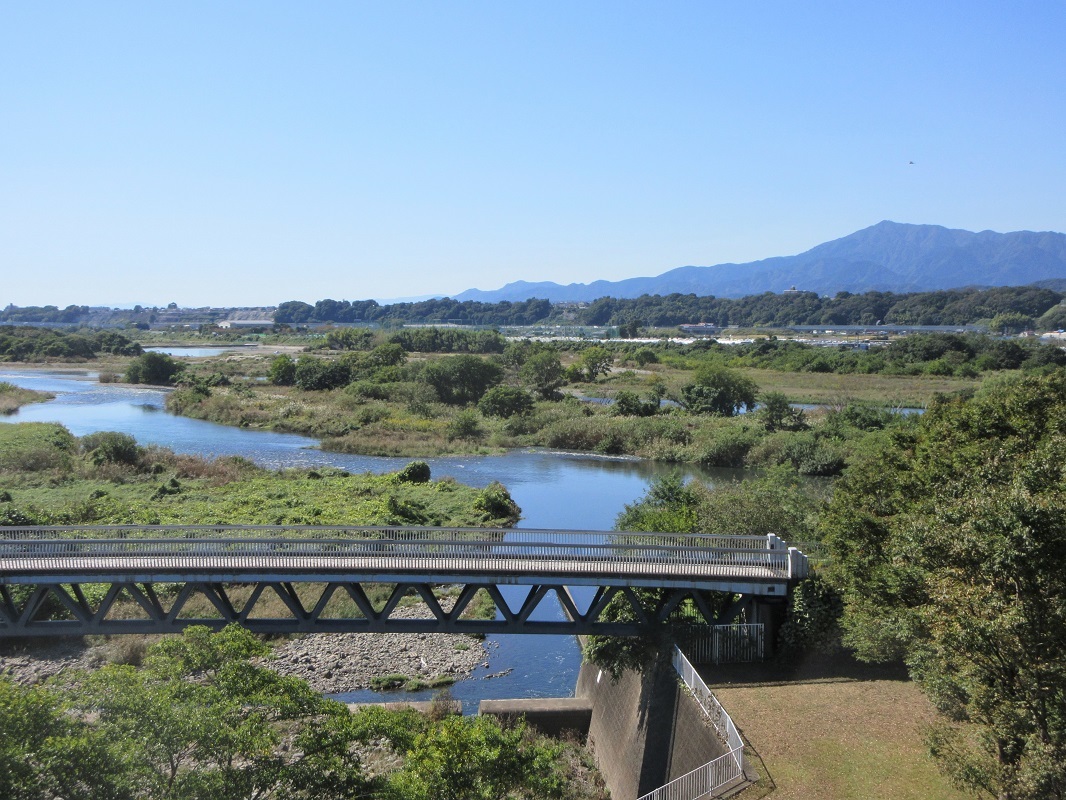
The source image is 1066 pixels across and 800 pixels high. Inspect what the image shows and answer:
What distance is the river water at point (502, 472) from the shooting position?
28.5 metres

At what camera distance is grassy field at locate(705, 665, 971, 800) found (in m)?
16.3

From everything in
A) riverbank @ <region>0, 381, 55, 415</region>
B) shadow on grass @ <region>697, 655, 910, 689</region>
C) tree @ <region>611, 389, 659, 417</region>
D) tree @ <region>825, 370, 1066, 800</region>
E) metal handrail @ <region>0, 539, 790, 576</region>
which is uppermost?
tree @ <region>825, 370, 1066, 800</region>

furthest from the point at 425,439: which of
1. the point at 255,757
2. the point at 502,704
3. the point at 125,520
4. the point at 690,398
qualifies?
the point at 255,757

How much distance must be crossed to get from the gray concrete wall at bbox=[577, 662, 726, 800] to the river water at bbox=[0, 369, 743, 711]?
13.6 feet

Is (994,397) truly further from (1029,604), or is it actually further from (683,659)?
(1029,604)

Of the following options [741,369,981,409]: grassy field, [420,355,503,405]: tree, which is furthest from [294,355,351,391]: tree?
Result: [741,369,981,409]: grassy field

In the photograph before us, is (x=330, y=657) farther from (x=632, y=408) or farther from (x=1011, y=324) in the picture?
(x=1011, y=324)

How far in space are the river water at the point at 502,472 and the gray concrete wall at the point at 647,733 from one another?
4151 mm

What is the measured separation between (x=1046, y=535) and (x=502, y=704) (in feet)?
51.6

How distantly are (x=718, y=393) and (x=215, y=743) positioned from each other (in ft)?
234

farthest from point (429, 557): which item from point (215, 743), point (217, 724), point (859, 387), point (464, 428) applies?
point (859, 387)

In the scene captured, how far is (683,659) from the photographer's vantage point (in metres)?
20.7

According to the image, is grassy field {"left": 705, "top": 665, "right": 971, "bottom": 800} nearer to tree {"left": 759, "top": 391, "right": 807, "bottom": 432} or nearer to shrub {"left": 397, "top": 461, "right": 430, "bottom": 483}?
shrub {"left": 397, "top": 461, "right": 430, "bottom": 483}

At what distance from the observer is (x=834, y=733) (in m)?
18.3
